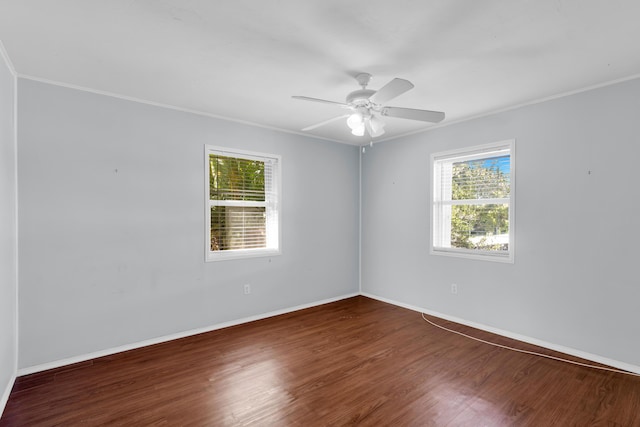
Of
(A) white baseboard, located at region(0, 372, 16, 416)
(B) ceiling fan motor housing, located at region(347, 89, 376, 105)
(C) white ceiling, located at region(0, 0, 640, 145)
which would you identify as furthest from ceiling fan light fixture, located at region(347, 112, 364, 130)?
(A) white baseboard, located at region(0, 372, 16, 416)

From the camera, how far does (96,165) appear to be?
2938 mm

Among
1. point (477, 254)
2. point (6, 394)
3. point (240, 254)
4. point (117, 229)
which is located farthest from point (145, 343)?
point (477, 254)

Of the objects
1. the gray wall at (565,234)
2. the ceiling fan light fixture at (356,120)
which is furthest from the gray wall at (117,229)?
the gray wall at (565,234)

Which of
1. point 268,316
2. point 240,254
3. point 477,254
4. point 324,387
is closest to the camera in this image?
point 324,387

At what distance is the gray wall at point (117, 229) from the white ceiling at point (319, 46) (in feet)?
1.09

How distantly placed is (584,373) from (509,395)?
0.84m

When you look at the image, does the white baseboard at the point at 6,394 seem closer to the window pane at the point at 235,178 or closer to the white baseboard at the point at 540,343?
the window pane at the point at 235,178

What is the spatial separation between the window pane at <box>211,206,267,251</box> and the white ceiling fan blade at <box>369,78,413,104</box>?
2.30 metres

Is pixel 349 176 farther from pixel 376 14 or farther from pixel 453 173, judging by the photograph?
pixel 376 14

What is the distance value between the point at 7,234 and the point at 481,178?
445 cm

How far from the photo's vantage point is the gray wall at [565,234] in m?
2.70

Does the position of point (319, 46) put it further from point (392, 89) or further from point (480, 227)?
point (480, 227)

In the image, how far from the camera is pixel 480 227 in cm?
377

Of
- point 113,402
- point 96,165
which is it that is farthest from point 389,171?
point 113,402
